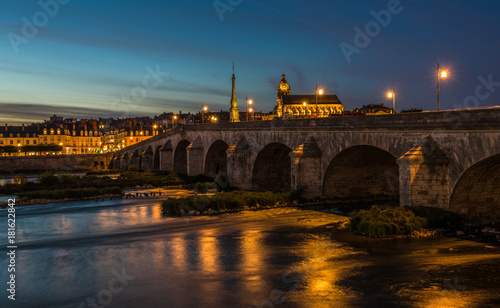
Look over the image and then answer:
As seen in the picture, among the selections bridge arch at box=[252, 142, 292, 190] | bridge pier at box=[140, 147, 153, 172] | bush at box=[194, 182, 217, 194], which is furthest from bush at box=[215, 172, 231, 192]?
bridge pier at box=[140, 147, 153, 172]

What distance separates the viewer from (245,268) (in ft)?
49.3

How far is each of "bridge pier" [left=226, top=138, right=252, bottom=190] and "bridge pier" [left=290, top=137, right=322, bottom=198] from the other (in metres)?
8.79

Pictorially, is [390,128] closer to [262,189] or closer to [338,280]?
[338,280]

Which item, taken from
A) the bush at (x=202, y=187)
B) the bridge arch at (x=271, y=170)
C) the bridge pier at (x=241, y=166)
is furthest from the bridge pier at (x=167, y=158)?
the bridge arch at (x=271, y=170)

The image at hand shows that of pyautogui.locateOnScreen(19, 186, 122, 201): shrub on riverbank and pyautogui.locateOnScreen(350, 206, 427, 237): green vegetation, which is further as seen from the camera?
pyautogui.locateOnScreen(19, 186, 122, 201): shrub on riverbank

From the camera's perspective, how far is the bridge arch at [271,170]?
3572 cm

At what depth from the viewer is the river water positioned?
40.2 ft

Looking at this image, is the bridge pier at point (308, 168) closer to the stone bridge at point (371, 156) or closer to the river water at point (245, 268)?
the stone bridge at point (371, 156)

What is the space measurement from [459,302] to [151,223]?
16116 mm

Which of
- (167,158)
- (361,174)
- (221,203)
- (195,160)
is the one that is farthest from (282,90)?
(221,203)

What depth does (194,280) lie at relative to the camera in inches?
547

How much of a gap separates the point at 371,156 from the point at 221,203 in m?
9.36

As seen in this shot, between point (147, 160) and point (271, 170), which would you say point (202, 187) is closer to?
point (271, 170)

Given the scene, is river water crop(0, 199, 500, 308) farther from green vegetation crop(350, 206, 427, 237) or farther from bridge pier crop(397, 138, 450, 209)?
bridge pier crop(397, 138, 450, 209)
